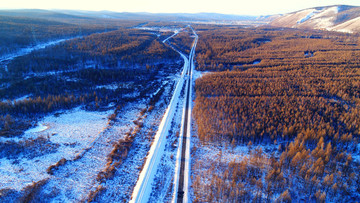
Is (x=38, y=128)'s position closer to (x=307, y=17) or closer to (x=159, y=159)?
(x=159, y=159)

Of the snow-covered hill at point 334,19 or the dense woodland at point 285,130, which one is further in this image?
the snow-covered hill at point 334,19

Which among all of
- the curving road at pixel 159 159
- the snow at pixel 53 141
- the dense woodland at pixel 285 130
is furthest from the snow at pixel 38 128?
the dense woodland at pixel 285 130

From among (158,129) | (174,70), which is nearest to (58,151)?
(158,129)

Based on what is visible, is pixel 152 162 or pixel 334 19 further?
pixel 334 19

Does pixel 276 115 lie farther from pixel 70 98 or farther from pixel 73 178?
pixel 70 98

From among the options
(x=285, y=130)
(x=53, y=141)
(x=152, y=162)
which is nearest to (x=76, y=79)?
(x=53, y=141)

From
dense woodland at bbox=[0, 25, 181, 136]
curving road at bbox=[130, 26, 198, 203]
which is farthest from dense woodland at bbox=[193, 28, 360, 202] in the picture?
dense woodland at bbox=[0, 25, 181, 136]

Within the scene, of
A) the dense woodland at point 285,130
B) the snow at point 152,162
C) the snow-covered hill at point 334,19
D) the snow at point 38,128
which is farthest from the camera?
the snow-covered hill at point 334,19

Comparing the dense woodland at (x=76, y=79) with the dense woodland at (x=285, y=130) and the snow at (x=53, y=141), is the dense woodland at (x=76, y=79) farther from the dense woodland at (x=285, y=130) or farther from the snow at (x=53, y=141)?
the dense woodland at (x=285, y=130)

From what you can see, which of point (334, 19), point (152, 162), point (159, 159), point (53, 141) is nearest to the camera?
point (152, 162)
